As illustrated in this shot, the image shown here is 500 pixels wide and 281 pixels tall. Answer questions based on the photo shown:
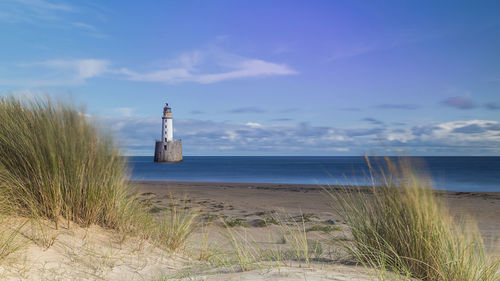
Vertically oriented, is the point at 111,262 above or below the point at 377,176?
below

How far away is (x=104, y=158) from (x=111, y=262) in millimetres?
1366

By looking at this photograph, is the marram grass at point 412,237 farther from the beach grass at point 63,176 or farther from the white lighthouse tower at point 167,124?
the white lighthouse tower at point 167,124

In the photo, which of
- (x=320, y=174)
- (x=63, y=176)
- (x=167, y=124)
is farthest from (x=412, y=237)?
(x=167, y=124)

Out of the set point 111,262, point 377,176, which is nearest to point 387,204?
point 377,176

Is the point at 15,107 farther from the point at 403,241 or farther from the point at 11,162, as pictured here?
the point at 403,241

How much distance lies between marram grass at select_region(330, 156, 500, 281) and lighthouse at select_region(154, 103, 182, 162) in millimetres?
51836

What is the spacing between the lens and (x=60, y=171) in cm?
460

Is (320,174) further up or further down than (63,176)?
further down

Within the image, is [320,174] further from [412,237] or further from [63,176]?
[412,237]

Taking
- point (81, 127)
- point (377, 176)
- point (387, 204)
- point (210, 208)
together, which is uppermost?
point (81, 127)

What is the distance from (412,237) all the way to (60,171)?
3.83 m

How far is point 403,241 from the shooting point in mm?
3740

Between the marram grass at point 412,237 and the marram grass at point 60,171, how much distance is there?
2.97 metres

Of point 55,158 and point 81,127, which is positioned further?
point 81,127
